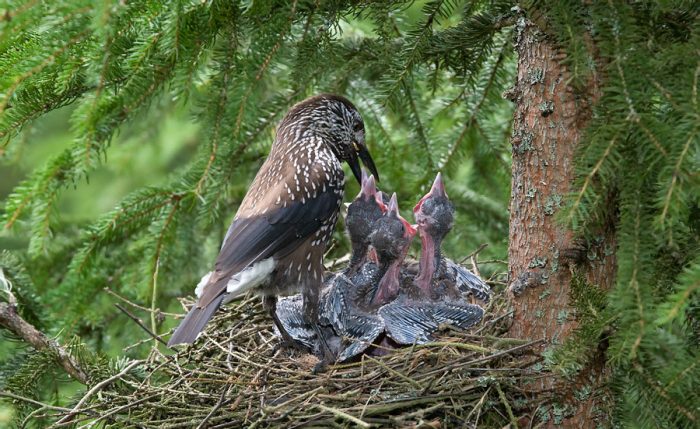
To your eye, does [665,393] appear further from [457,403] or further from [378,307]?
[378,307]

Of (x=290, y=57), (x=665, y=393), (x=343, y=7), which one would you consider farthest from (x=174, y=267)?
(x=665, y=393)

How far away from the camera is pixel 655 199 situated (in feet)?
6.72

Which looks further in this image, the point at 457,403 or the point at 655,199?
the point at 457,403

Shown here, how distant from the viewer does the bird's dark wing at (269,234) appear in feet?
12.3

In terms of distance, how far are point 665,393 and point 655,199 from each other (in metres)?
0.53

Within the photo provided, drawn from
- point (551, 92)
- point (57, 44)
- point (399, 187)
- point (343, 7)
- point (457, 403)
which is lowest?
point (399, 187)

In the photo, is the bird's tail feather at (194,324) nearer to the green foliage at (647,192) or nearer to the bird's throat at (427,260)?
the bird's throat at (427,260)

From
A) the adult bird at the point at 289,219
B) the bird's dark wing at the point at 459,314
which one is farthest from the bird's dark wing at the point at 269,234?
the bird's dark wing at the point at 459,314

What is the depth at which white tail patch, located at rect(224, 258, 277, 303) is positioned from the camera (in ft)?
12.2

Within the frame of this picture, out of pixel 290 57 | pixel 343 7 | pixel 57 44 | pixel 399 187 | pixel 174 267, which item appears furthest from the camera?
pixel 399 187

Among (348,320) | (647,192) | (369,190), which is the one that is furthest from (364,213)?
(647,192)

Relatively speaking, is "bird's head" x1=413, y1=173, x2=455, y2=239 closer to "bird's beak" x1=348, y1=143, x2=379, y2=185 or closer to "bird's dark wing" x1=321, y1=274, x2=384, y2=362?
"bird's dark wing" x1=321, y1=274, x2=384, y2=362

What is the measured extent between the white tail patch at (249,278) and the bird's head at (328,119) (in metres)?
0.95

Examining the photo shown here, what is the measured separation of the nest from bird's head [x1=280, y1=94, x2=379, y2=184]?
1.34 meters
